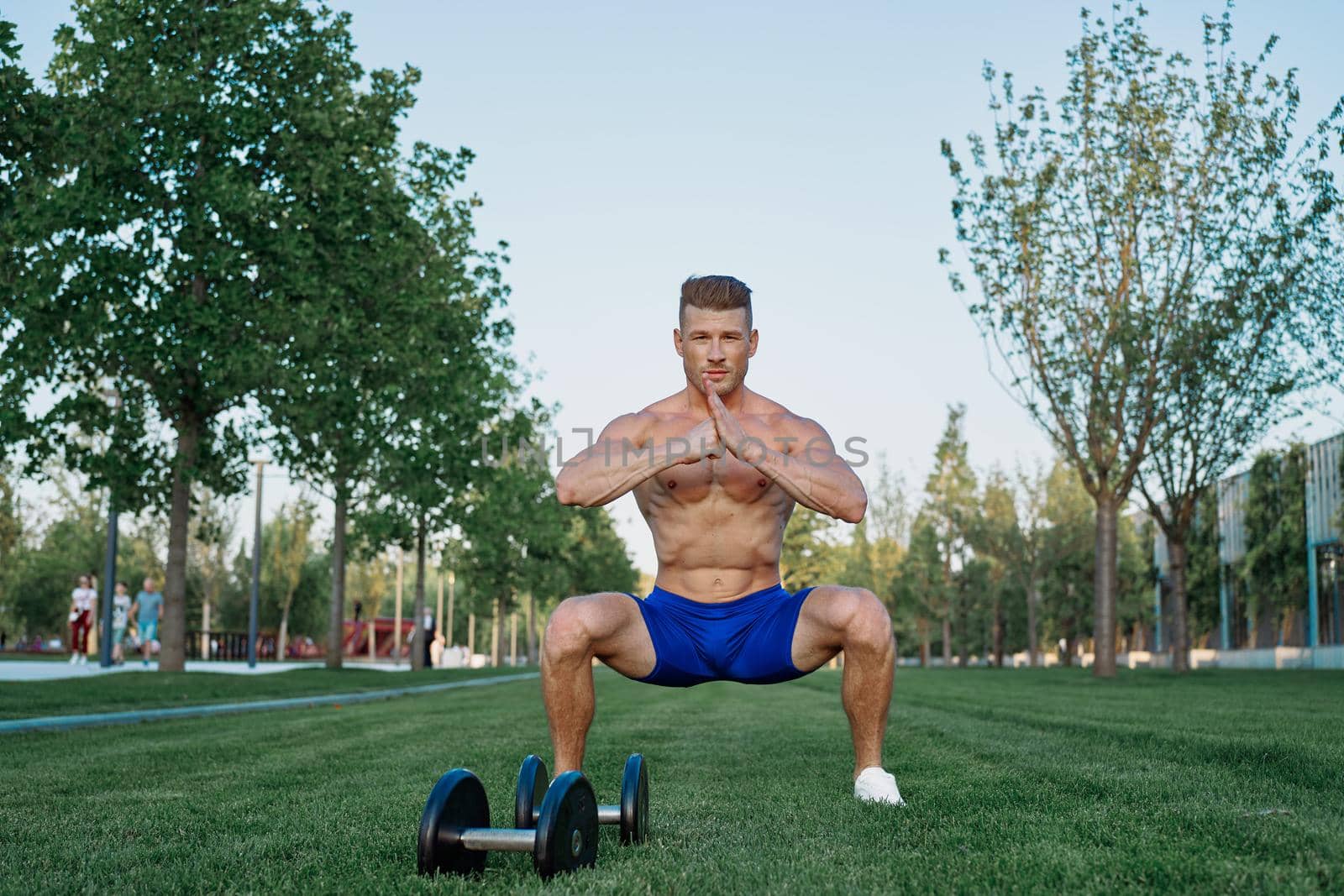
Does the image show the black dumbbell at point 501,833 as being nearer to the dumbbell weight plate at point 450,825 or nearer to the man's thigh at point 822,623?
the dumbbell weight plate at point 450,825

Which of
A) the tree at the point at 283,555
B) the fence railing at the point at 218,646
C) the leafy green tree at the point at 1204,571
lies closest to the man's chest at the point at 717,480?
the fence railing at the point at 218,646

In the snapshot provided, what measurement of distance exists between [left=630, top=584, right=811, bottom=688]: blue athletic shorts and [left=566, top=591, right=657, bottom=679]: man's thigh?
0.03 meters

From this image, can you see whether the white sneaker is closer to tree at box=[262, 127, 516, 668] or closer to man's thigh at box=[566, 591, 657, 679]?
man's thigh at box=[566, 591, 657, 679]

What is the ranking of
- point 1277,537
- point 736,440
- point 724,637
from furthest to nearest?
point 1277,537 → point 724,637 → point 736,440

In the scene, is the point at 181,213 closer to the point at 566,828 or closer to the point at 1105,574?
the point at 566,828

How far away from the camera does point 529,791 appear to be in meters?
3.47

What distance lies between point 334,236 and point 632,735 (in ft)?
37.1

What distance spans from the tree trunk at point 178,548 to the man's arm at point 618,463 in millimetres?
13849

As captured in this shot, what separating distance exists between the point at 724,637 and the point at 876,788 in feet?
2.52

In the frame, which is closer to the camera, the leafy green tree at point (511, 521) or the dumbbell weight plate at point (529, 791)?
the dumbbell weight plate at point (529, 791)

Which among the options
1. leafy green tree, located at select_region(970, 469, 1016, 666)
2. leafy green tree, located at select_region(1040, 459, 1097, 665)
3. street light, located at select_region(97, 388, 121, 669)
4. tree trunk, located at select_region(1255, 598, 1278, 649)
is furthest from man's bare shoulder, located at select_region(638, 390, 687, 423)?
leafy green tree, located at select_region(970, 469, 1016, 666)

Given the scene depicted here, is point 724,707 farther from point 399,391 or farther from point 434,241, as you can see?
point 434,241

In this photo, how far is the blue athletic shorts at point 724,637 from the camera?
14.5 ft

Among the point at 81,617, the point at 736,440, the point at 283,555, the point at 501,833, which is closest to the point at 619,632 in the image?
the point at 736,440
